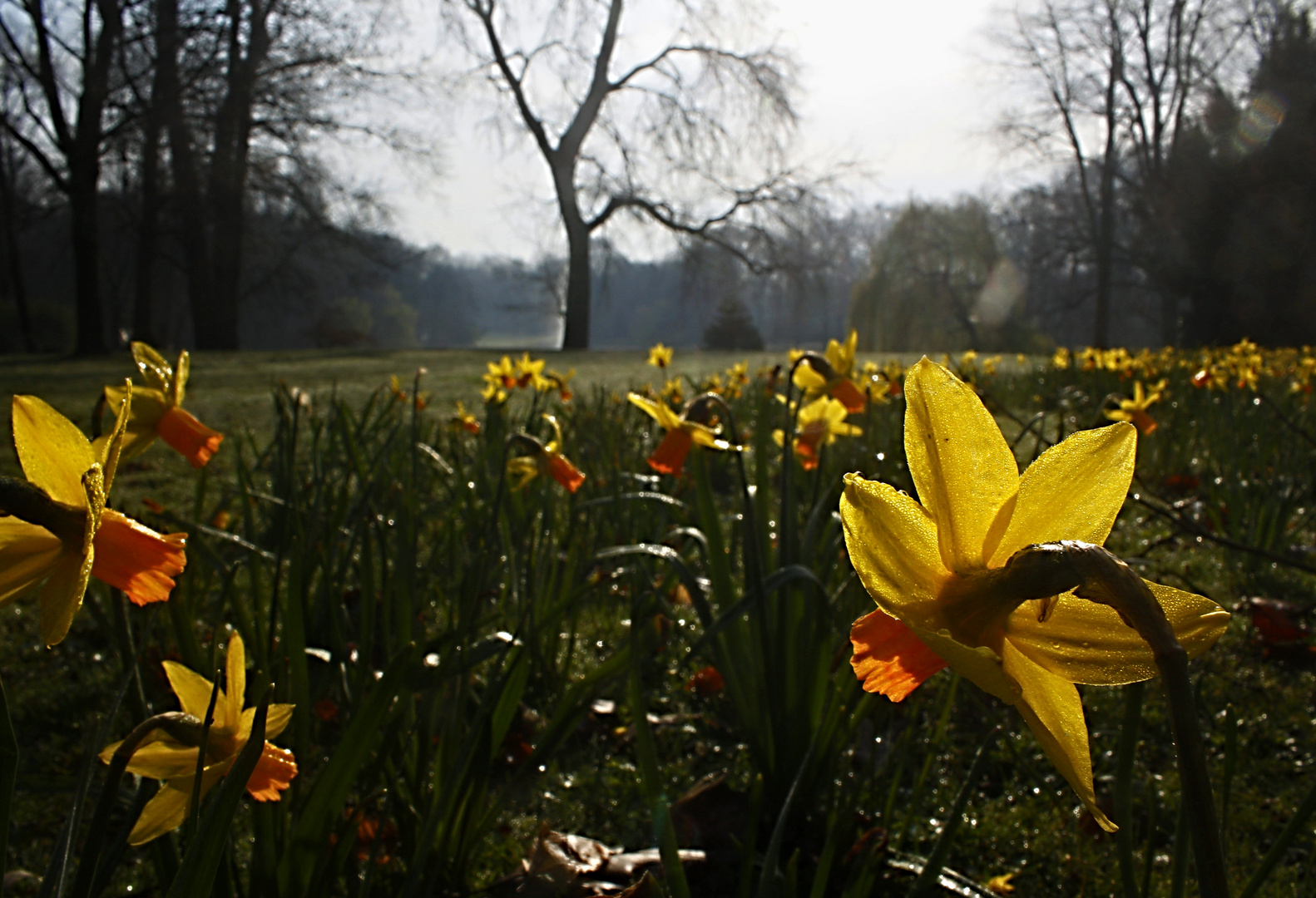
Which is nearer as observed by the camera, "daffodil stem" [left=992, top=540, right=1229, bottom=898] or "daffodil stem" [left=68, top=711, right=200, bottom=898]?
"daffodil stem" [left=992, top=540, right=1229, bottom=898]

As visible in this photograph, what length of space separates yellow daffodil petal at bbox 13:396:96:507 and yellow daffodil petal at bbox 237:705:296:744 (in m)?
0.27

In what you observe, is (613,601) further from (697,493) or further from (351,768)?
(351,768)

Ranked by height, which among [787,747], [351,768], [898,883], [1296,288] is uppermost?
[1296,288]

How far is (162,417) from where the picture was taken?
1.11 meters

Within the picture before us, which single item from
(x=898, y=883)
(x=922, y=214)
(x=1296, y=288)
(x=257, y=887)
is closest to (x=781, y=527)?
(x=898, y=883)

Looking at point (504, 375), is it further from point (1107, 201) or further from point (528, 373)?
point (1107, 201)

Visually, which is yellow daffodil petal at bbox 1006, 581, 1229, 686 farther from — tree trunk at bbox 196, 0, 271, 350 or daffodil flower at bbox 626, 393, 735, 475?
tree trunk at bbox 196, 0, 271, 350

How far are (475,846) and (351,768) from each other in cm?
Result: 48

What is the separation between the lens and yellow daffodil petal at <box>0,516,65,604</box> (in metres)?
0.62

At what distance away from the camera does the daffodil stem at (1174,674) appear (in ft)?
1.19

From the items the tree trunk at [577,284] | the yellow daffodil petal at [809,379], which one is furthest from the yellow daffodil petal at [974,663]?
the tree trunk at [577,284]

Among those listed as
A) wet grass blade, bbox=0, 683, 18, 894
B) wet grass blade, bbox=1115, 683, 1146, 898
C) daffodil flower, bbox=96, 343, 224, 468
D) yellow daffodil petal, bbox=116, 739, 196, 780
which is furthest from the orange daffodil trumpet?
wet grass blade, bbox=1115, 683, 1146, 898

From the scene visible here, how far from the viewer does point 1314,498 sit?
272 cm

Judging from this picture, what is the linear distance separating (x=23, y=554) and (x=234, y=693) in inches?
8.8
